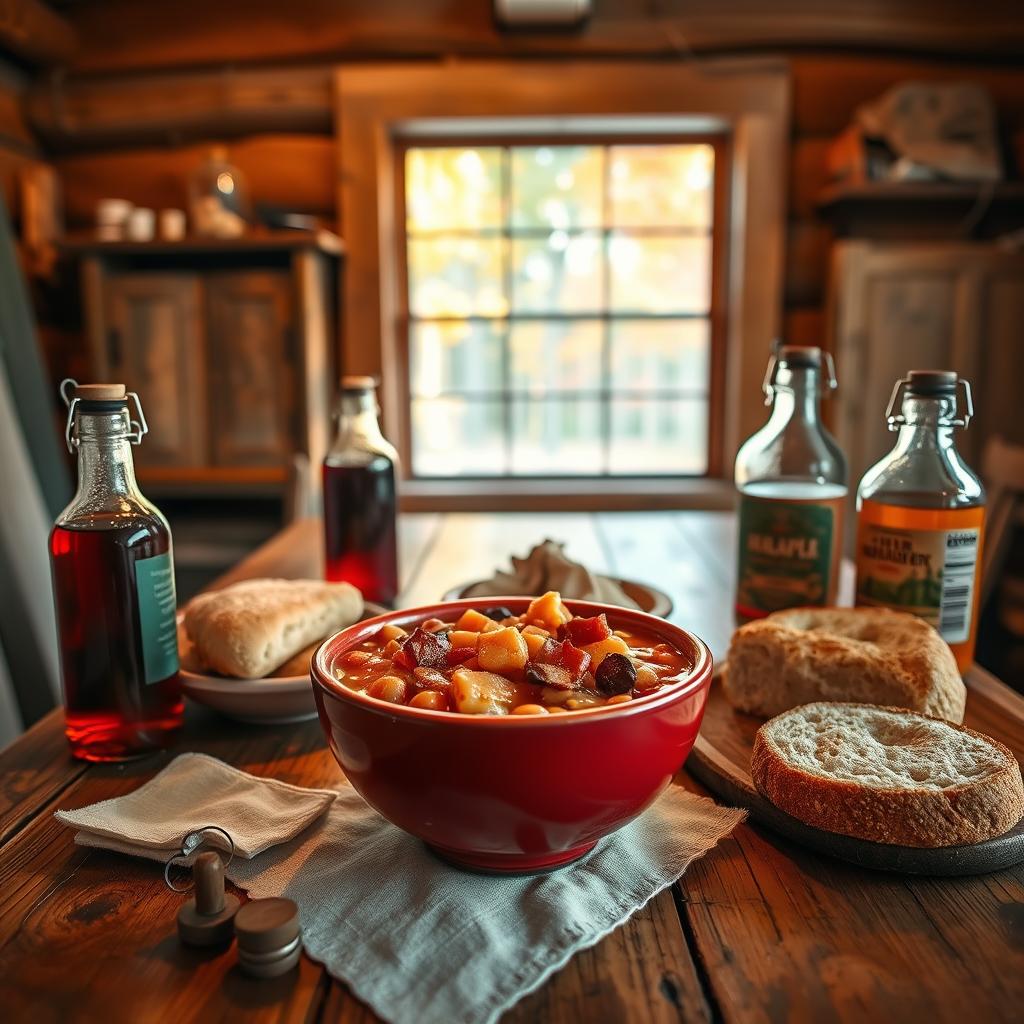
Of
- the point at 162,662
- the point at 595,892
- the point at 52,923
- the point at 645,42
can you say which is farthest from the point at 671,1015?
the point at 645,42

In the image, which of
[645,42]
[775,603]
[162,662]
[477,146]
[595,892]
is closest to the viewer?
[595,892]

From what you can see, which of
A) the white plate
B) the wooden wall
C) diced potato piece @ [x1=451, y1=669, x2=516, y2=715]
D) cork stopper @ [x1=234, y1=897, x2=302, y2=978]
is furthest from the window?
cork stopper @ [x1=234, y1=897, x2=302, y2=978]

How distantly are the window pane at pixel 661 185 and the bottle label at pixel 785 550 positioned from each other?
2459 millimetres

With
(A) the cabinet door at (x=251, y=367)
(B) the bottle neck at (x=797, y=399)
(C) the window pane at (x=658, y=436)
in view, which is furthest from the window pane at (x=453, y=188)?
(B) the bottle neck at (x=797, y=399)

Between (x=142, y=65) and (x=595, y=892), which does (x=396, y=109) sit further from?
(x=595, y=892)

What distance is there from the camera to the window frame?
304 centimetres

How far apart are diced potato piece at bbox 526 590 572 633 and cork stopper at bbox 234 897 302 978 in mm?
282

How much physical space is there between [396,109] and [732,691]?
271 centimetres

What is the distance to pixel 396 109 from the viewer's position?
3078 mm

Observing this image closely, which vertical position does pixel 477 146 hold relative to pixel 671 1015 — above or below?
above

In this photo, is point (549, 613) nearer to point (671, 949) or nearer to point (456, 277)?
point (671, 949)

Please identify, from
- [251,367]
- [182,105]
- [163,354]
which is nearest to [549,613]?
[251,367]

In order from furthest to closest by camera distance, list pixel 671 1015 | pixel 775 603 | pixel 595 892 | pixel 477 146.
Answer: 1. pixel 477 146
2. pixel 775 603
3. pixel 595 892
4. pixel 671 1015

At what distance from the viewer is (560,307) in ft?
11.1
